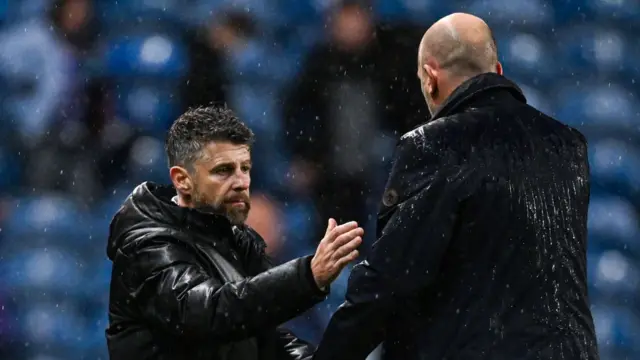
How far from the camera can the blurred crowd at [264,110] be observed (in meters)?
5.34

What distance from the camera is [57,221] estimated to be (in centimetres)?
546

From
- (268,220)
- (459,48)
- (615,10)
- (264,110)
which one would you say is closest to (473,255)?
(459,48)

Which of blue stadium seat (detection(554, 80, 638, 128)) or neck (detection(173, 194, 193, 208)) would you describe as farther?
blue stadium seat (detection(554, 80, 638, 128))

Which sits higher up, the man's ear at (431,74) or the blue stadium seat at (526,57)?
the blue stadium seat at (526,57)

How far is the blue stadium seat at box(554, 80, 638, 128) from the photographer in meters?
5.50

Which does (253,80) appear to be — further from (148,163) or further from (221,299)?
(221,299)

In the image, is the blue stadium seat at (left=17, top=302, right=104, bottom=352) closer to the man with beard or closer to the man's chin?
the man with beard

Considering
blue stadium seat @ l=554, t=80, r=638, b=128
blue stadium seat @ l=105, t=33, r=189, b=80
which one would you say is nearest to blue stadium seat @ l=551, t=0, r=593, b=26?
blue stadium seat @ l=554, t=80, r=638, b=128

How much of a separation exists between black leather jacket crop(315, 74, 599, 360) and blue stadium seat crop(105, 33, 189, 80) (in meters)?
2.73

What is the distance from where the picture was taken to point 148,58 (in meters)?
5.52

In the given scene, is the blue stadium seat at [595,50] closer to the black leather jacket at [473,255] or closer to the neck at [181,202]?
the neck at [181,202]

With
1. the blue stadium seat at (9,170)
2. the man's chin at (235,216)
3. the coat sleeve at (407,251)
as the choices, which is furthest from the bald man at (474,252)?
the blue stadium seat at (9,170)

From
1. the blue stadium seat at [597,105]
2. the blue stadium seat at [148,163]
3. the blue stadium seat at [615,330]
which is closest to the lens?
the blue stadium seat at [615,330]

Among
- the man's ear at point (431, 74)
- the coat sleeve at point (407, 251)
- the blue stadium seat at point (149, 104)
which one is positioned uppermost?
the blue stadium seat at point (149, 104)
